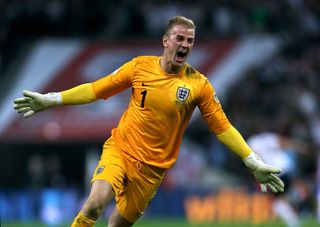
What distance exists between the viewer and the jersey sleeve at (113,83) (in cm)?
1091

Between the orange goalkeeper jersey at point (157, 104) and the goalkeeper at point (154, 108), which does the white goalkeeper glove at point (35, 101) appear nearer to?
the goalkeeper at point (154, 108)

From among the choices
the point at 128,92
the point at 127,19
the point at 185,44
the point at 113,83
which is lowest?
the point at 128,92

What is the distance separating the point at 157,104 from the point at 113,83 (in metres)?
0.52

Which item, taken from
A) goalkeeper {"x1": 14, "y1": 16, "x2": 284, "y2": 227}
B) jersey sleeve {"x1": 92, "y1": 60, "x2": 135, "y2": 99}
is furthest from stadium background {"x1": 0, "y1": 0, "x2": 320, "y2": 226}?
jersey sleeve {"x1": 92, "y1": 60, "x2": 135, "y2": 99}

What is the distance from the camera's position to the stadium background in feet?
77.8

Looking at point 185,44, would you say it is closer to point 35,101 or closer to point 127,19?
point 35,101

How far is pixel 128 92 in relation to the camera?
2792 cm

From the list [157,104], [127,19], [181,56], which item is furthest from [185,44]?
[127,19]

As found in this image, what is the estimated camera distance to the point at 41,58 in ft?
93.8

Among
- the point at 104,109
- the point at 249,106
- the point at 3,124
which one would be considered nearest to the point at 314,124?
the point at 249,106

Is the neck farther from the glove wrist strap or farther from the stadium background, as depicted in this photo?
the stadium background

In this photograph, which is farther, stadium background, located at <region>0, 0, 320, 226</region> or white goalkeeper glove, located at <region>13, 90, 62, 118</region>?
stadium background, located at <region>0, 0, 320, 226</region>

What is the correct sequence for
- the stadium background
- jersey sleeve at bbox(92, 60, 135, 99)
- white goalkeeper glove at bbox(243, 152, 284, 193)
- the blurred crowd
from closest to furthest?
white goalkeeper glove at bbox(243, 152, 284, 193) < jersey sleeve at bbox(92, 60, 135, 99) < the stadium background < the blurred crowd

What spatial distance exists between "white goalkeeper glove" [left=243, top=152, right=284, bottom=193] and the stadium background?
1236 centimetres
